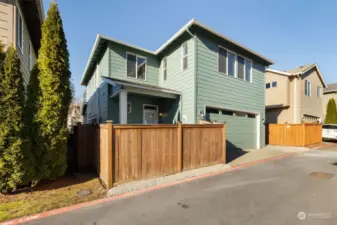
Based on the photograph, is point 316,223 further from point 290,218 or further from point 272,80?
point 272,80

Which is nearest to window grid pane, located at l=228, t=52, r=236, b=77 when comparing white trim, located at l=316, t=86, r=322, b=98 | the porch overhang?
the porch overhang

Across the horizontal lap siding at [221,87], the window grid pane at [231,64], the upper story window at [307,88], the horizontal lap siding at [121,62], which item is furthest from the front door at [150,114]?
the upper story window at [307,88]

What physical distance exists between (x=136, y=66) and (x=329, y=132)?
58.4ft

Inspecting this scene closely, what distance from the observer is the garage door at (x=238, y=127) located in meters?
10.2

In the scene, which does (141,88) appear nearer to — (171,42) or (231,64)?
(171,42)

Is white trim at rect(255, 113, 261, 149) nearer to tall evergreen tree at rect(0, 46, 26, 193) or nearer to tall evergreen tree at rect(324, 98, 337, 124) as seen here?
tall evergreen tree at rect(0, 46, 26, 193)

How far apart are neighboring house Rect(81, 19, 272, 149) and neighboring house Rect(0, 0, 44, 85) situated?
9.93ft

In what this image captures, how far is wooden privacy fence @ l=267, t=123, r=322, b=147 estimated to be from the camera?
42.7 ft

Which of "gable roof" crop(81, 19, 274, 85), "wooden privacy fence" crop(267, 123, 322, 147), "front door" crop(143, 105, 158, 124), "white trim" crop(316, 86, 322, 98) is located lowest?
"wooden privacy fence" crop(267, 123, 322, 147)

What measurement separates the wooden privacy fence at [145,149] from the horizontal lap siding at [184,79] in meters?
2.33

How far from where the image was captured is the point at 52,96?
492 centimetres

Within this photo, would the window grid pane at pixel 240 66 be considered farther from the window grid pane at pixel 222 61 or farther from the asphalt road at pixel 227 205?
the asphalt road at pixel 227 205

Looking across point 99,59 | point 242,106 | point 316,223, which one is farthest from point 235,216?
point 99,59

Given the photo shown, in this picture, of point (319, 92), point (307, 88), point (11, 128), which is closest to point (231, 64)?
point (11, 128)
